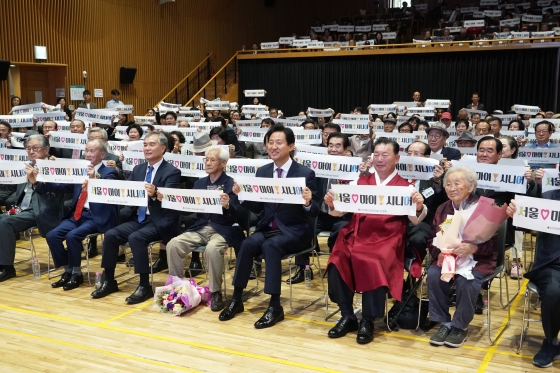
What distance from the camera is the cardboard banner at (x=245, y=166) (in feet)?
20.8

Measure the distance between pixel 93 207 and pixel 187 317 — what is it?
5.51 ft

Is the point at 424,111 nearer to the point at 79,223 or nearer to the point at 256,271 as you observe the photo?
the point at 256,271

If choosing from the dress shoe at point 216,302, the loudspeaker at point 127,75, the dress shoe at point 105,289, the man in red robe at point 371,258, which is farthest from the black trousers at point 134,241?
the loudspeaker at point 127,75

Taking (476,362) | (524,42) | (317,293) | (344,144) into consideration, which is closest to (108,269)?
(317,293)

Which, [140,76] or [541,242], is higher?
[140,76]

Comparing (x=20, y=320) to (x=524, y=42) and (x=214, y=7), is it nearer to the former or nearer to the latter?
(x=524, y=42)

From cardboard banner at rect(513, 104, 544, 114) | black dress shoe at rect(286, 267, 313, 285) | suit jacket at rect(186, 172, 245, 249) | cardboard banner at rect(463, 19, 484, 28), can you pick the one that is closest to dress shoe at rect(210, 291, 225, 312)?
suit jacket at rect(186, 172, 245, 249)

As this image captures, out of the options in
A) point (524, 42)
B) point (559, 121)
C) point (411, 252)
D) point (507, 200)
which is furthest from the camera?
point (524, 42)

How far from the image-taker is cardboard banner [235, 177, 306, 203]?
500 cm

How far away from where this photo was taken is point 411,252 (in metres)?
4.97

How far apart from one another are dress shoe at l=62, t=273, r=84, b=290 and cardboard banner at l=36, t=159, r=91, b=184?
1.01 meters

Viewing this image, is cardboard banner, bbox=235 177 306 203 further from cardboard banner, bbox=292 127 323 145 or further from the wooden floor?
cardboard banner, bbox=292 127 323 145

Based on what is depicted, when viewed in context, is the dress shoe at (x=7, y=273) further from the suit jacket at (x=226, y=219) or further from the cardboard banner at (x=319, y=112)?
the cardboard banner at (x=319, y=112)

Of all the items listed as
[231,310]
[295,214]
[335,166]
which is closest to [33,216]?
[231,310]
